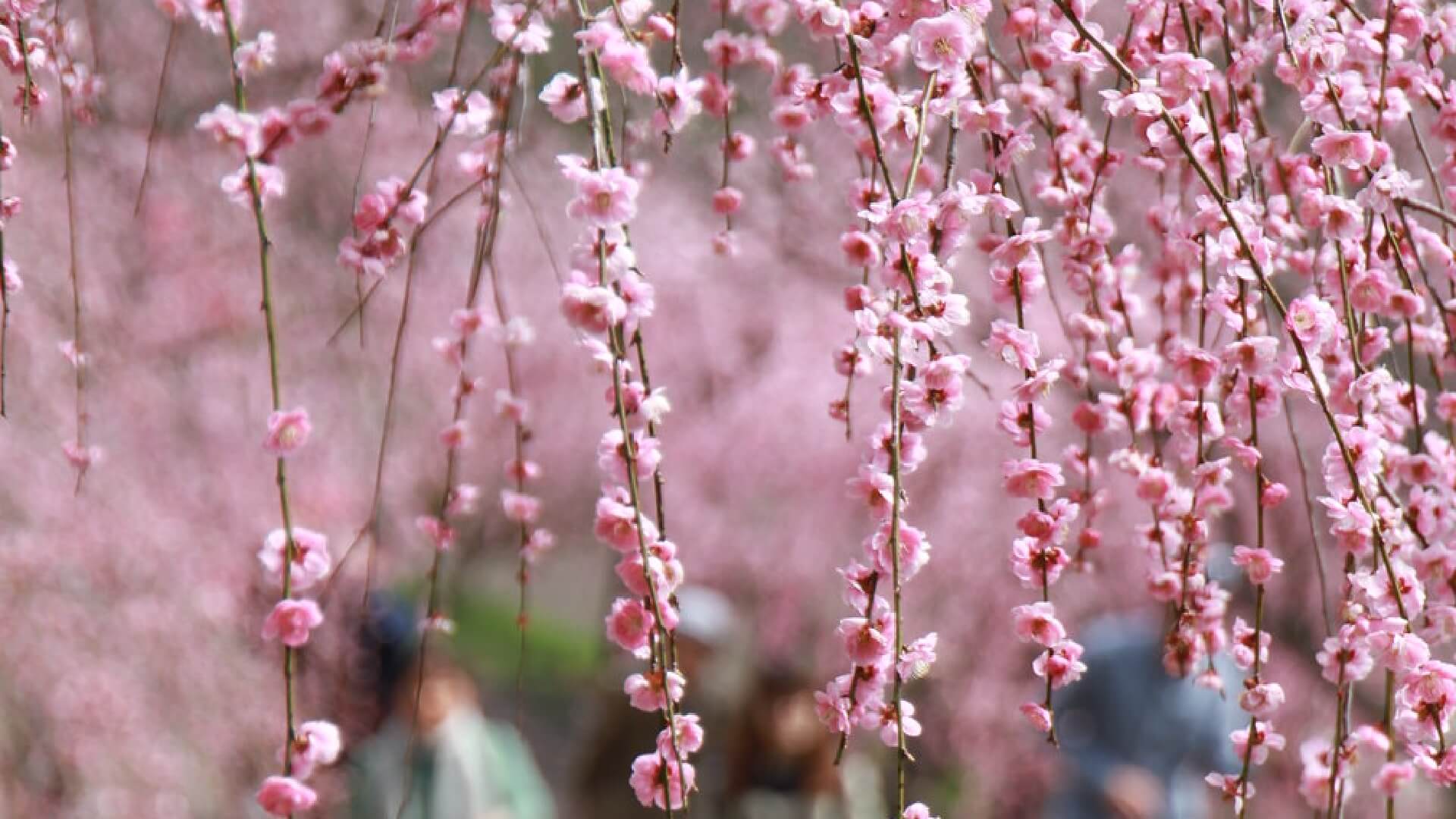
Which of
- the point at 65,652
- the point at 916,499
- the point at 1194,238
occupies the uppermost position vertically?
the point at 1194,238

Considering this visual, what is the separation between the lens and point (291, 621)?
3.20 ft

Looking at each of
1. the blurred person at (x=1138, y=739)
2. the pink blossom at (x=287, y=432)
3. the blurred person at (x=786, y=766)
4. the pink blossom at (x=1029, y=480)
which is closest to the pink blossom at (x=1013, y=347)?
the pink blossom at (x=1029, y=480)

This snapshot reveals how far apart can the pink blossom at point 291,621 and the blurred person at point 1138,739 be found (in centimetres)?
280

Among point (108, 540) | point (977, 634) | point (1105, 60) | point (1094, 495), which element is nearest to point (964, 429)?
point (977, 634)

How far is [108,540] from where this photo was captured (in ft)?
14.3

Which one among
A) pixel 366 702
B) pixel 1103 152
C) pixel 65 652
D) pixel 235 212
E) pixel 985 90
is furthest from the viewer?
pixel 366 702

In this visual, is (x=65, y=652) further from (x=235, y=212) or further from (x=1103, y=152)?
(x=1103, y=152)

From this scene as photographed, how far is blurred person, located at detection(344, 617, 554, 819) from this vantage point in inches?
143

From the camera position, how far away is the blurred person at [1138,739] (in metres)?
3.47

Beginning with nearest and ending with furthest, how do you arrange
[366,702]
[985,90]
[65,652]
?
1. [985,90]
2. [65,652]
3. [366,702]

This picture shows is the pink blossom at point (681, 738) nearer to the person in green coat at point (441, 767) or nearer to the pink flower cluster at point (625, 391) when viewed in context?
the pink flower cluster at point (625, 391)

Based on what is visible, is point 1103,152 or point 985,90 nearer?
point 1103,152

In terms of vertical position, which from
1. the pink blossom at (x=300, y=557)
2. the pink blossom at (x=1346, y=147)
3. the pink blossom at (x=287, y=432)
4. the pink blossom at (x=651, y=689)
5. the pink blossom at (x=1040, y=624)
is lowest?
the pink blossom at (x=1040, y=624)

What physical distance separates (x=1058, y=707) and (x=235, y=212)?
3.00 metres
